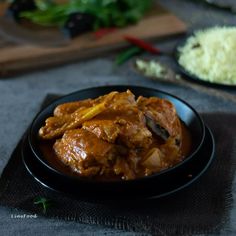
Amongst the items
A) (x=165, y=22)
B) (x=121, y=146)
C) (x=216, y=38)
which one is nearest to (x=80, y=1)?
(x=165, y=22)

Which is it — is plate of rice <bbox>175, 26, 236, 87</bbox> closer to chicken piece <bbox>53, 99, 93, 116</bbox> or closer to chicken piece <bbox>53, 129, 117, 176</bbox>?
chicken piece <bbox>53, 99, 93, 116</bbox>

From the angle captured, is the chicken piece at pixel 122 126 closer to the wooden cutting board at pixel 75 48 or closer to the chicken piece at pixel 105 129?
the chicken piece at pixel 105 129

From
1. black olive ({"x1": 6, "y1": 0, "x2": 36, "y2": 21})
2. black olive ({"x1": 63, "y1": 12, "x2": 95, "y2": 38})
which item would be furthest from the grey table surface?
black olive ({"x1": 6, "y1": 0, "x2": 36, "y2": 21})

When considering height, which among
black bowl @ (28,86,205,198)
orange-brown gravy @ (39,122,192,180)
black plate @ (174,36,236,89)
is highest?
black bowl @ (28,86,205,198)

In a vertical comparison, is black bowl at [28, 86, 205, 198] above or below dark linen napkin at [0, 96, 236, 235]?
above

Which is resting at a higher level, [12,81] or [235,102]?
[235,102]

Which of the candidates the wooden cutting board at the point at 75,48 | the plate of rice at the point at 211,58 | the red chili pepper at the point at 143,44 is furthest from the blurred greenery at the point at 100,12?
the plate of rice at the point at 211,58

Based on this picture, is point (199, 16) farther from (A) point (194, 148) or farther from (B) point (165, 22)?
(A) point (194, 148)
